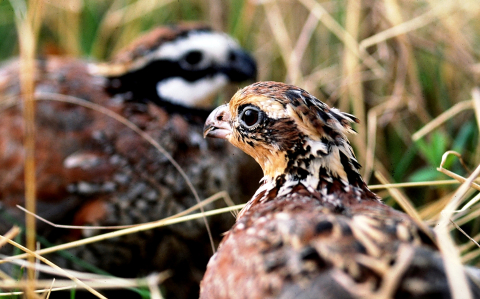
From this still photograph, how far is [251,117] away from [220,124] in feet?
0.60

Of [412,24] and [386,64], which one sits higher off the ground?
[412,24]

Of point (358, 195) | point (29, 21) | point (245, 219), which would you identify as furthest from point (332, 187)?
point (29, 21)

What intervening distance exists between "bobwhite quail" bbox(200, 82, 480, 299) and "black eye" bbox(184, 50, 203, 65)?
1.27 metres

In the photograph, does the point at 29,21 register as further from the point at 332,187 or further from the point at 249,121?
the point at 332,187

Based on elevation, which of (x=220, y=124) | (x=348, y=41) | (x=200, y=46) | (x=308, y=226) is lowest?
(x=308, y=226)

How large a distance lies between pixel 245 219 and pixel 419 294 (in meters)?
0.57

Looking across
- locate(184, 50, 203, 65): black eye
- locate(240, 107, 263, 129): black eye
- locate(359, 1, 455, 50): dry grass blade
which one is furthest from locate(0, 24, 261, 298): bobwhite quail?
locate(240, 107, 263, 129): black eye

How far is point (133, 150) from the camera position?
2955 millimetres

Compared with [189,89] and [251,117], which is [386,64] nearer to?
[189,89]

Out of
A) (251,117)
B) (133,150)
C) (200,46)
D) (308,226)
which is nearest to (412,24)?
(200,46)

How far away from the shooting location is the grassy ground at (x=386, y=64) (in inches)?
124

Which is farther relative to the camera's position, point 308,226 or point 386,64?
point 386,64

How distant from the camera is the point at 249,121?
1.88 meters

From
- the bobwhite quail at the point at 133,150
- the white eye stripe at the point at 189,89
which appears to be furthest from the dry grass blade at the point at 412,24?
the white eye stripe at the point at 189,89
